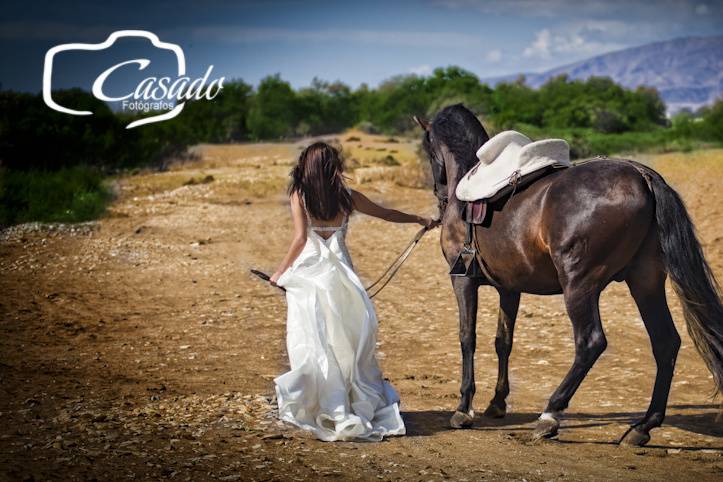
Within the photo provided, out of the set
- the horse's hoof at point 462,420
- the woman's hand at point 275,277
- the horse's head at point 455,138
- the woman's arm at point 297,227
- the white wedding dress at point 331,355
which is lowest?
the horse's hoof at point 462,420

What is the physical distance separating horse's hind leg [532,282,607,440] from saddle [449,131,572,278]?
2.60ft

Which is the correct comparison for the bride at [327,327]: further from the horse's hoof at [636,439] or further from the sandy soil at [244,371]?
the horse's hoof at [636,439]

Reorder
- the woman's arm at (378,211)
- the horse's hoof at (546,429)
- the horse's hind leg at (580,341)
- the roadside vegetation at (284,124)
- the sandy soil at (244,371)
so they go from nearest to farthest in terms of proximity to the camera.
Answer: the sandy soil at (244,371), the horse's hind leg at (580,341), the horse's hoof at (546,429), the woman's arm at (378,211), the roadside vegetation at (284,124)

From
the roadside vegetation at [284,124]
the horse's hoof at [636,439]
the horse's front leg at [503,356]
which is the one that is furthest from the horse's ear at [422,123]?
the roadside vegetation at [284,124]

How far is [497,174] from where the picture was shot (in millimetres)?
6332

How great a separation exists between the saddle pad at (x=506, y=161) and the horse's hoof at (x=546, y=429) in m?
1.62

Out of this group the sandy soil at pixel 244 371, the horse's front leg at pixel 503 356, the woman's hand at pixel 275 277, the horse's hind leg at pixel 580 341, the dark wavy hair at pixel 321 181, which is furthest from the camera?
the horse's front leg at pixel 503 356

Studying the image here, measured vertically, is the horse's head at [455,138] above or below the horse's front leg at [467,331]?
above

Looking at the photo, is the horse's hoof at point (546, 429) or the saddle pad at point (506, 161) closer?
the horse's hoof at point (546, 429)

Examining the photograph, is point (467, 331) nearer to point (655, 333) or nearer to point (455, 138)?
point (655, 333)

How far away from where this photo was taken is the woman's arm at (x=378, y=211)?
642 centimetres

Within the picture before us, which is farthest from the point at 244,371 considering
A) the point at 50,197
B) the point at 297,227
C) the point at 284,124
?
the point at 284,124

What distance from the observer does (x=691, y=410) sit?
23.0 feet

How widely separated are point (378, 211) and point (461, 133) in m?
0.89
